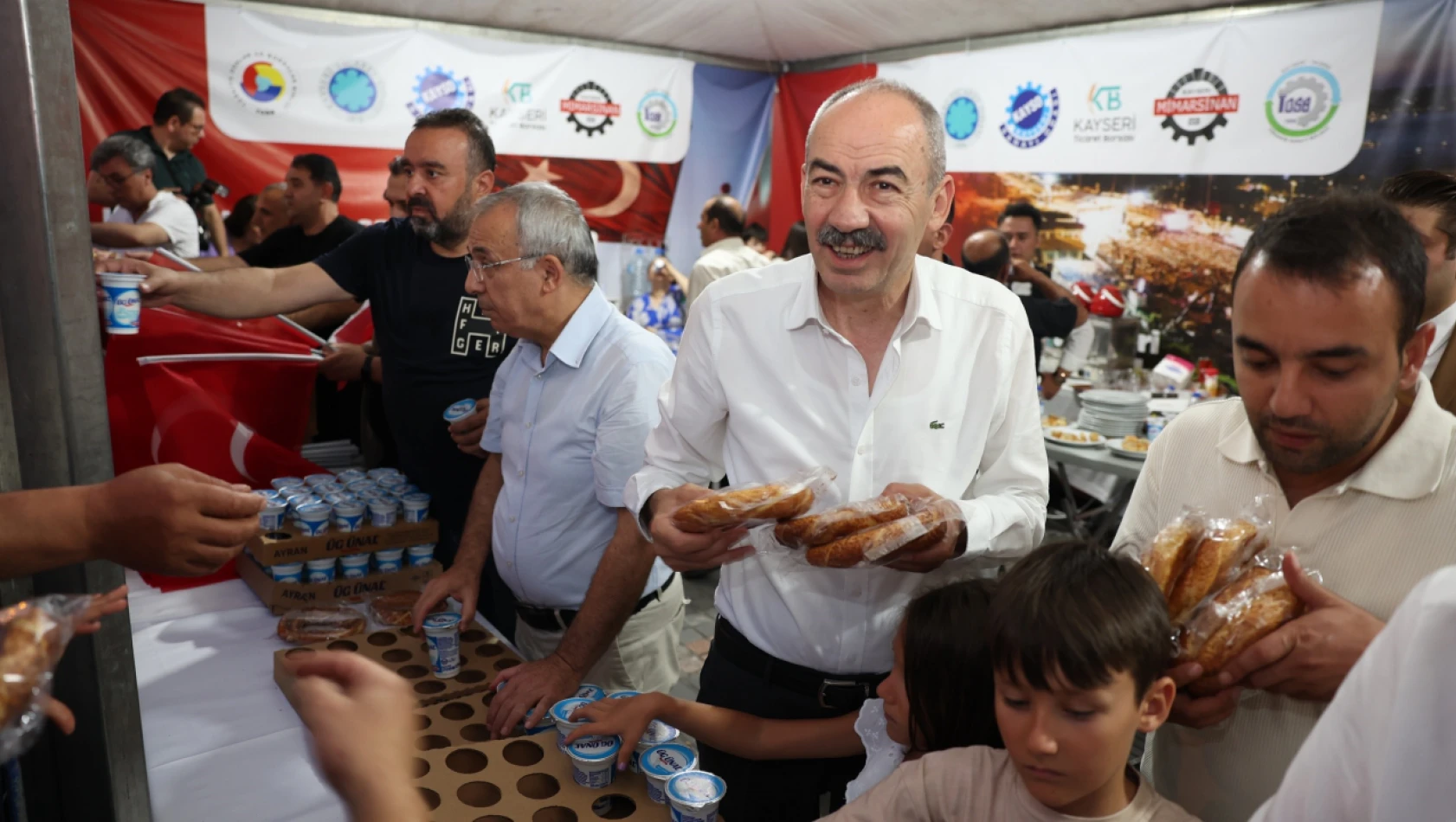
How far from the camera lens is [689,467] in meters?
2.19

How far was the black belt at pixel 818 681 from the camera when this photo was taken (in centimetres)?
195

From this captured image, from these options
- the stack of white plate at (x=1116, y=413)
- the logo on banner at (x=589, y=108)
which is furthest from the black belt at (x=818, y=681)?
the logo on banner at (x=589, y=108)

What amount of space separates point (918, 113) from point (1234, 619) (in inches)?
45.8

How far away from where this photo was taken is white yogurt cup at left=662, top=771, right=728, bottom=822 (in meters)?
1.48

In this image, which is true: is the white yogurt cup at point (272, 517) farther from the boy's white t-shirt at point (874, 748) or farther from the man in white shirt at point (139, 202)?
the man in white shirt at point (139, 202)

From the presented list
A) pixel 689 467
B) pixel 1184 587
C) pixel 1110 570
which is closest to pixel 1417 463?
pixel 1184 587

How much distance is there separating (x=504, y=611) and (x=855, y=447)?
5.41 feet

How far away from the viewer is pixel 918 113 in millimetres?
1901

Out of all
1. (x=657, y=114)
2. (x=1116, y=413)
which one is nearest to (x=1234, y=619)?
(x=1116, y=413)

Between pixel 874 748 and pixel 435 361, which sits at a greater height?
pixel 435 361

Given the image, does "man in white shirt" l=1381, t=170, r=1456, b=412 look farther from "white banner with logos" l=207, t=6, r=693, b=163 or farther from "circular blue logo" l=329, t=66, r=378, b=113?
"circular blue logo" l=329, t=66, r=378, b=113

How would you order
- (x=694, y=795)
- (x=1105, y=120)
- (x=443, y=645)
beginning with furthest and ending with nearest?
(x=1105, y=120) < (x=443, y=645) < (x=694, y=795)

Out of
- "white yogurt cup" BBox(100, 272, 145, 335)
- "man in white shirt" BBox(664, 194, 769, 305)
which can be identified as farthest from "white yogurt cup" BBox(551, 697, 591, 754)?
"man in white shirt" BBox(664, 194, 769, 305)

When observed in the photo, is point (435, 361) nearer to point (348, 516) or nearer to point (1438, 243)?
point (348, 516)
